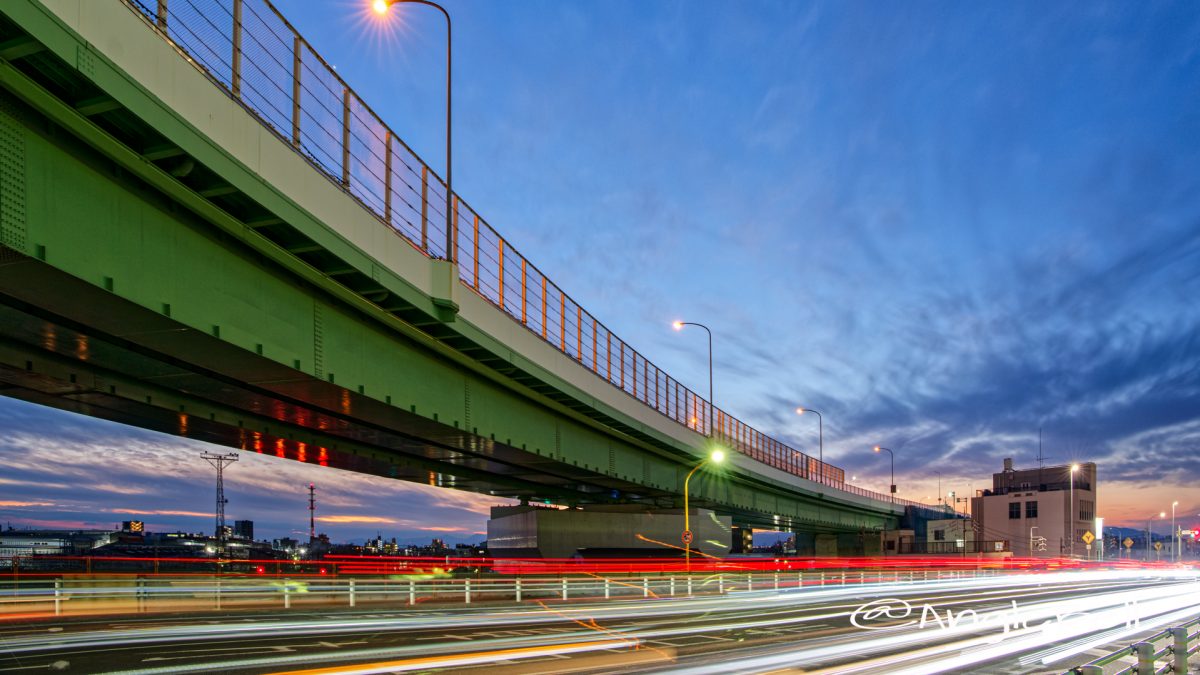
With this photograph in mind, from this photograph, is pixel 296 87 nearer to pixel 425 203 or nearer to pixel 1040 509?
pixel 425 203

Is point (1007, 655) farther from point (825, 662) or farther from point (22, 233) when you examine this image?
point (22, 233)

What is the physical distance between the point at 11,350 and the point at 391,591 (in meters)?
19.3

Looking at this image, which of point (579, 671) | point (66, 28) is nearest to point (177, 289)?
point (66, 28)

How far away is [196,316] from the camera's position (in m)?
16.5

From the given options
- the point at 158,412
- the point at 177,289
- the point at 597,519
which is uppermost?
the point at 177,289

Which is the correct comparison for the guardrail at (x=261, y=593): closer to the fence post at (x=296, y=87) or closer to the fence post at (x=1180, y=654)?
the fence post at (x=296, y=87)

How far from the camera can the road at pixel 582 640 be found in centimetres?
1650

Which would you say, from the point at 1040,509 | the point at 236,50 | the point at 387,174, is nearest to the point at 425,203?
the point at 387,174

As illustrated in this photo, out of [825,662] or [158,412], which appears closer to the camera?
[825,662]

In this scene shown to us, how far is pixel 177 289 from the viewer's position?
16.0 metres

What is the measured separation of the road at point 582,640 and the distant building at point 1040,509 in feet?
352

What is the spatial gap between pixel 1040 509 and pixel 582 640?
136 meters

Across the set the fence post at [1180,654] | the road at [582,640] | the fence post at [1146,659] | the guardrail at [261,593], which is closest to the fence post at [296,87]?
the road at [582,640]

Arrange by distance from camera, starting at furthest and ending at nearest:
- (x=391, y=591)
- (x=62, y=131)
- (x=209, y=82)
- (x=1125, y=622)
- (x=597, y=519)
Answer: (x=597, y=519)
(x=391, y=591)
(x=1125, y=622)
(x=209, y=82)
(x=62, y=131)
